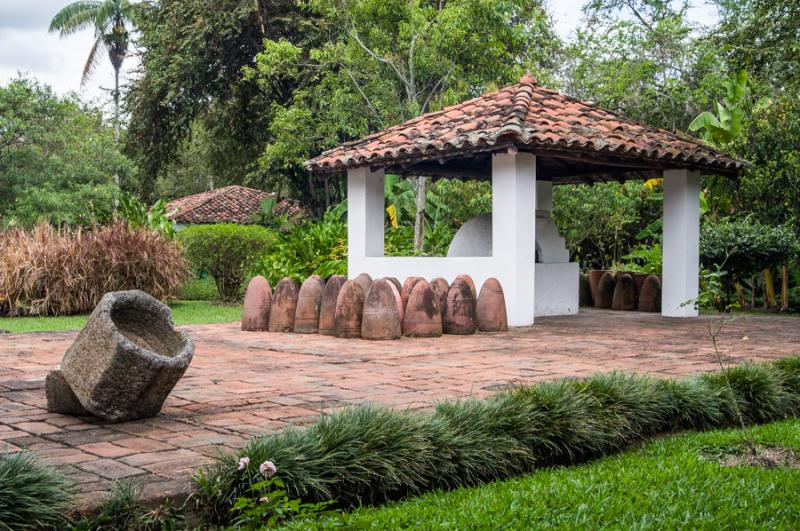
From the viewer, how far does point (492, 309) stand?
11.1 m

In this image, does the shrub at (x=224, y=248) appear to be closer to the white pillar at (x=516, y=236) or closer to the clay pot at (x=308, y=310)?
the clay pot at (x=308, y=310)

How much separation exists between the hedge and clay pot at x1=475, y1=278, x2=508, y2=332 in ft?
16.6

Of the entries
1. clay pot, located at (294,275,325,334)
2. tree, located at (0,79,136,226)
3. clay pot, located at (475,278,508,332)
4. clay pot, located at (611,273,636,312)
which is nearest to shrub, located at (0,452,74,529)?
clay pot, located at (294,275,325,334)

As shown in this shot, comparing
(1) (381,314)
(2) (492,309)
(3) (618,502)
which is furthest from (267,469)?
(2) (492,309)

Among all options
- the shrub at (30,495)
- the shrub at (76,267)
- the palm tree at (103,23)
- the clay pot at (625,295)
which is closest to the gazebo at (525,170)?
the clay pot at (625,295)

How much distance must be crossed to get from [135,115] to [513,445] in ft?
84.3

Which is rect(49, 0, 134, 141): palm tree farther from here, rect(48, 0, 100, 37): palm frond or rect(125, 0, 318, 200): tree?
rect(125, 0, 318, 200): tree

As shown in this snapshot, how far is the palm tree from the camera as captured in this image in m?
42.5

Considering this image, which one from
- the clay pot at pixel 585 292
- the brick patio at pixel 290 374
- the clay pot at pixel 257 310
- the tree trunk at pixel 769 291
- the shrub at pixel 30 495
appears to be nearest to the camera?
the shrub at pixel 30 495

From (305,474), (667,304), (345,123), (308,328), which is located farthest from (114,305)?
(345,123)

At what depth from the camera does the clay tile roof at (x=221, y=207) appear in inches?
1436

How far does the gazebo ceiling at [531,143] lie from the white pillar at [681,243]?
1.13 ft

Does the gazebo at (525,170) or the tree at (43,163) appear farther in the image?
the tree at (43,163)

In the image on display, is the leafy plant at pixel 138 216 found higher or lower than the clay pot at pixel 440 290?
higher
